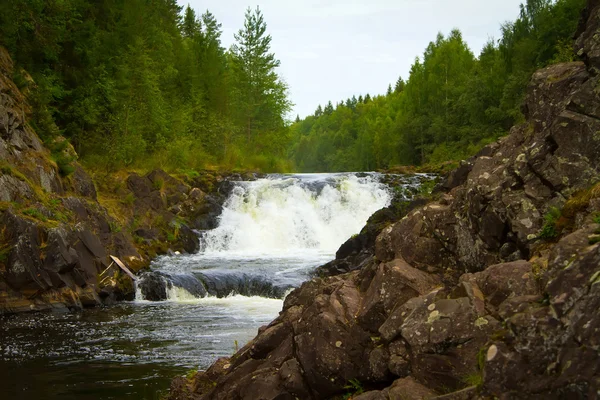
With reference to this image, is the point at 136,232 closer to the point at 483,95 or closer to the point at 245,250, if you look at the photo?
the point at 245,250

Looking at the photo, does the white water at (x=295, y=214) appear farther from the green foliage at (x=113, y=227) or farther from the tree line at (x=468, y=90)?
the tree line at (x=468, y=90)

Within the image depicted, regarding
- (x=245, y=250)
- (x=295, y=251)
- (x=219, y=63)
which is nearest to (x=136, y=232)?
(x=245, y=250)

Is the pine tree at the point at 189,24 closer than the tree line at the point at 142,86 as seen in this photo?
No

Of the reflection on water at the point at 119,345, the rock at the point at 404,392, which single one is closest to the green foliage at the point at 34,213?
the reflection on water at the point at 119,345

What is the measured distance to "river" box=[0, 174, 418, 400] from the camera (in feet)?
39.4

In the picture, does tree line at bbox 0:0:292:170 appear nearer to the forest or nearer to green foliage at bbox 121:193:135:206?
the forest

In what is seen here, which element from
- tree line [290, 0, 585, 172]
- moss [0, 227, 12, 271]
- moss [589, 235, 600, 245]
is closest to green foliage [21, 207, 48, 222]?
moss [0, 227, 12, 271]

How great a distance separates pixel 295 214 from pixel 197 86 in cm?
2180

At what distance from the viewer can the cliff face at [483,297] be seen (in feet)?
16.2

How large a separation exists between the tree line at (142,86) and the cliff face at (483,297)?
763 inches

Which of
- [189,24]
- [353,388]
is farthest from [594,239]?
[189,24]

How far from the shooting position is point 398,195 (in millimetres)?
33812

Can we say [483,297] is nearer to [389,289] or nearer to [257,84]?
[389,289]

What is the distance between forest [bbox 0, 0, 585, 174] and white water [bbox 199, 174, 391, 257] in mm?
6252
